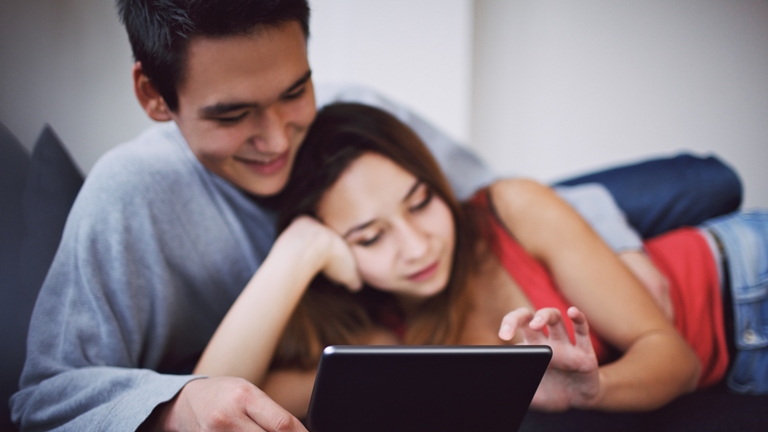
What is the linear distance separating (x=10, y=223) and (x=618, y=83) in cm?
92

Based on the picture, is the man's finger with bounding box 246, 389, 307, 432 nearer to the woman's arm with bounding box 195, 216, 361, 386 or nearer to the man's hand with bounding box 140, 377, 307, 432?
the man's hand with bounding box 140, 377, 307, 432

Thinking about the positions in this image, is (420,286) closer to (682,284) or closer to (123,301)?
(123,301)

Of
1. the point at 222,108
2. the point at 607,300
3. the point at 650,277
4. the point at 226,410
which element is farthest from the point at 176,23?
the point at 650,277

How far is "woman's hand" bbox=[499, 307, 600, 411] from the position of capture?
43 centimetres

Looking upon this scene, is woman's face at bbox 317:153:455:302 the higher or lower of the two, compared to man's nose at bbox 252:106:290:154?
lower

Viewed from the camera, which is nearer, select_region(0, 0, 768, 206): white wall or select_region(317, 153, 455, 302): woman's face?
select_region(0, 0, 768, 206): white wall

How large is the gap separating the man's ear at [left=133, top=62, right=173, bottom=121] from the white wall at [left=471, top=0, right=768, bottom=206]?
631mm

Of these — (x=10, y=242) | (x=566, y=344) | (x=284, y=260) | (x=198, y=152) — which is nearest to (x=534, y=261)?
(x=566, y=344)

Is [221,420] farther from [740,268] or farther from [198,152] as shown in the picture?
[740,268]

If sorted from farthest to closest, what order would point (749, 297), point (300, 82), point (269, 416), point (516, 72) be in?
point (516, 72) → point (749, 297) → point (300, 82) → point (269, 416)

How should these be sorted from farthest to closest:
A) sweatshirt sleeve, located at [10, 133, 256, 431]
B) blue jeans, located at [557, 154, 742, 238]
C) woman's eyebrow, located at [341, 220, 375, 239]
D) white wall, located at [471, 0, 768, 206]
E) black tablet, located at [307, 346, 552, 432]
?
1. blue jeans, located at [557, 154, 742, 238]
2. white wall, located at [471, 0, 768, 206]
3. woman's eyebrow, located at [341, 220, 375, 239]
4. sweatshirt sleeve, located at [10, 133, 256, 431]
5. black tablet, located at [307, 346, 552, 432]

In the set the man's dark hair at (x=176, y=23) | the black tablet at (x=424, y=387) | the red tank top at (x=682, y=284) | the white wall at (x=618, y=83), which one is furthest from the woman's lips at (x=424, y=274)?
the white wall at (x=618, y=83)

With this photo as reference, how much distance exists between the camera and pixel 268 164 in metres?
0.55

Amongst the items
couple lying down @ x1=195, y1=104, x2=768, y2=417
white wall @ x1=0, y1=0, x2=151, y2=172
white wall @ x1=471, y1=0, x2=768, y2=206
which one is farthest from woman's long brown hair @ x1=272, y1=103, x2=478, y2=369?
white wall @ x1=471, y1=0, x2=768, y2=206
